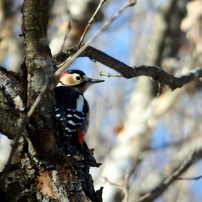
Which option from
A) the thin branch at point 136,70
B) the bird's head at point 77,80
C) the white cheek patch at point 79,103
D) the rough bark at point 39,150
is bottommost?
the rough bark at point 39,150

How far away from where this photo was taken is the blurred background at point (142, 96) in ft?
24.7

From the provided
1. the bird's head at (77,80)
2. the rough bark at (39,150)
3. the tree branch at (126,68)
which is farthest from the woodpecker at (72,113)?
the bird's head at (77,80)

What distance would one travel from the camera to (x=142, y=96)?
9.37 metres

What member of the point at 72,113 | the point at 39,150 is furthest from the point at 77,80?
the point at 39,150

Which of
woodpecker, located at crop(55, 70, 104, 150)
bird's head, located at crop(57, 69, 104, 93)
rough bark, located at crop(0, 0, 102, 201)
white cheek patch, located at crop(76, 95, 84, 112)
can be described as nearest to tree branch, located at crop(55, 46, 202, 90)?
woodpecker, located at crop(55, 70, 104, 150)

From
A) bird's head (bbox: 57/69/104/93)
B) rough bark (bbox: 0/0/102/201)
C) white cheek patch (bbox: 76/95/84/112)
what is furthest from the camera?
bird's head (bbox: 57/69/104/93)

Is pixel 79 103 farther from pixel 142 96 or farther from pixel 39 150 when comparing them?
pixel 142 96

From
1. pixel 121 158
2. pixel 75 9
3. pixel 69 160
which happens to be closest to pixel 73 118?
pixel 69 160

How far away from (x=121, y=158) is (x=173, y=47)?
96.4 inches

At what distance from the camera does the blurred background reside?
7535 mm

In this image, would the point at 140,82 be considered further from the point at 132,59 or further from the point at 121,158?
the point at 132,59

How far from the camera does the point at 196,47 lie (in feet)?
27.9

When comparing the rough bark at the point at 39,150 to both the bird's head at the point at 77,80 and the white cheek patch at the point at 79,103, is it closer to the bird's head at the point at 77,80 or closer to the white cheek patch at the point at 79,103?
the white cheek patch at the point at 79,103

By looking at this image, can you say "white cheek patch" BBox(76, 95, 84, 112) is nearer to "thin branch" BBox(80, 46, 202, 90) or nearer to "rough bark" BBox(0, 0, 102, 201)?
"thin branch" BBox(80, 46, 202, 90)
